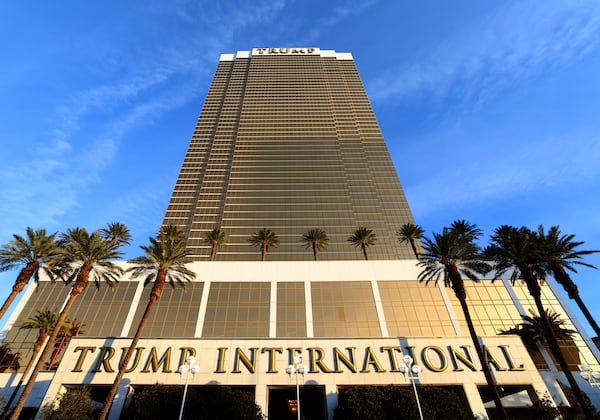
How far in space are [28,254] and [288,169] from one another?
99166 mm

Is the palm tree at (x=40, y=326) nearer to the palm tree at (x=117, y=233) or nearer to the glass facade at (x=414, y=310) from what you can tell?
the palm tree at (x=117, y=233)

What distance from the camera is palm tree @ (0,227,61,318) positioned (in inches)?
1358

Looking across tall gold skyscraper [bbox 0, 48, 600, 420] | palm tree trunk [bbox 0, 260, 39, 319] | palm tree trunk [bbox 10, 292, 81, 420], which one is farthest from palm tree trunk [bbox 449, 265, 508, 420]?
palm tree trunk [bbox 0, 260, 39, 319]

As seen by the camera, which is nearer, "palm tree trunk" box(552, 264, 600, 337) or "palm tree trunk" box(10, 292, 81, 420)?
"palm tree trunk" box(10, 292, 81, 420)

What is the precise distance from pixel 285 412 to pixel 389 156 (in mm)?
114581

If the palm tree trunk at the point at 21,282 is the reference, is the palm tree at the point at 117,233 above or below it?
above

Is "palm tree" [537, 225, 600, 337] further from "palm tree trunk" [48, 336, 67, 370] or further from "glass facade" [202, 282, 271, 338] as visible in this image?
"palm tree trunk" [48, 336, 67, 370]

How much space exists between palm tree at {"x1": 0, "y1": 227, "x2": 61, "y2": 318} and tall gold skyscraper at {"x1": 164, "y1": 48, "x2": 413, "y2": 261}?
75.1 metres

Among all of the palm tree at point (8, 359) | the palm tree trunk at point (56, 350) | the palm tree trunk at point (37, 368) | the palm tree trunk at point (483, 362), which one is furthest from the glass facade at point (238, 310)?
the palm tree trunk at point (483, 362)

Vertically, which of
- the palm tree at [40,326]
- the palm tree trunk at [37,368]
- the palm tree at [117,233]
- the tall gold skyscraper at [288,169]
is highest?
the tall gold skyscraper at [288,169]

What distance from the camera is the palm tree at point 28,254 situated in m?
34.5

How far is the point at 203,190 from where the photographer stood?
126 metres

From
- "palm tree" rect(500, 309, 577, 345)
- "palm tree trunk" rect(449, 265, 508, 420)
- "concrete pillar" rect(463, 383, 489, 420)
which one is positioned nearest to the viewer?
"palm tree trunk" rect(449, 265, 508, 420)

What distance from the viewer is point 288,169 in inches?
5054
